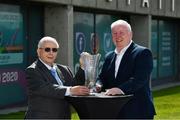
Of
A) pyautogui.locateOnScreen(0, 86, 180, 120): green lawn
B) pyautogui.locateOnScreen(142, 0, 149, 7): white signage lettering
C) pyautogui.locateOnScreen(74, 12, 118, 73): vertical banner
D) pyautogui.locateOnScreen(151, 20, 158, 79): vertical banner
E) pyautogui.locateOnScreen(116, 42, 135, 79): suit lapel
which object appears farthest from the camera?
pyautogui.locateOnScreen(151, 20, 158, 79): vertical banner

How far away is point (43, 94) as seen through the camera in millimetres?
4969

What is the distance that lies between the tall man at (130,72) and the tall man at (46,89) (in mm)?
449

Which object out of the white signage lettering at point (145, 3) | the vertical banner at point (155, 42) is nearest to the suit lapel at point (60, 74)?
the white signage lettering at point (145, 3)

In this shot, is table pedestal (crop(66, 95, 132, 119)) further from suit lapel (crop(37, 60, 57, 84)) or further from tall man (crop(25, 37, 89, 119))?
suit lapel (crop(37, 60, 57, 84))

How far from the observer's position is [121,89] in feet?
16.6

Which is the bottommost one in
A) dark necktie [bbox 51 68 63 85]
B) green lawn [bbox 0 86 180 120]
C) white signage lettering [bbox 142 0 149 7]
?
green lawn [bbox 0 86 180 120]

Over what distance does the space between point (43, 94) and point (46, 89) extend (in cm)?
6

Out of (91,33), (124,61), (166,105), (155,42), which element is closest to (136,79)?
(124,61)

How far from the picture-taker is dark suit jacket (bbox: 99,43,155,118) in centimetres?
515

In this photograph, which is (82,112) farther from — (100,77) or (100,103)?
(100,77)

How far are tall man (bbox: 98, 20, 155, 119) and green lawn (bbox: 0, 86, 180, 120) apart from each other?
6.00 metres

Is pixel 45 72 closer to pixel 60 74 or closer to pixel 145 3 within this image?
pixel 60 74

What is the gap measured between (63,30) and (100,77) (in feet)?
28.6

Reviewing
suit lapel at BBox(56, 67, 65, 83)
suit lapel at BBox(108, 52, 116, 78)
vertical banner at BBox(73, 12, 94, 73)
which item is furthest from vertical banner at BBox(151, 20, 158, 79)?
suit lapel at BBox(56, 67, 65, 83)
